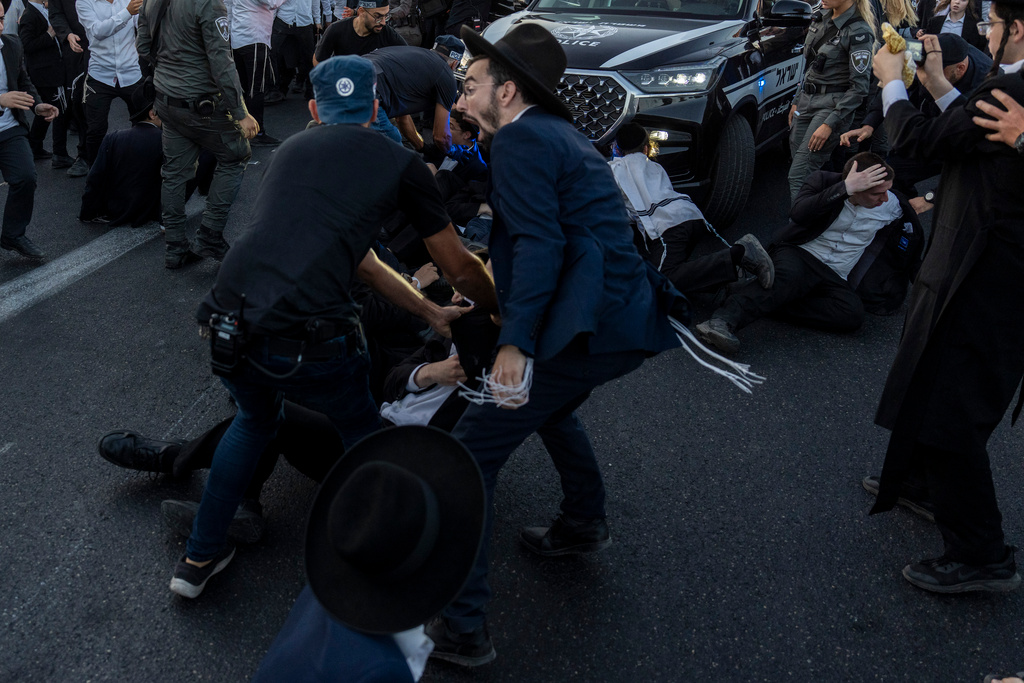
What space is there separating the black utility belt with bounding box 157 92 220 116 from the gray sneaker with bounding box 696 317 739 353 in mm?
3427

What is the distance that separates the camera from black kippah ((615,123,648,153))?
5430 millimetres

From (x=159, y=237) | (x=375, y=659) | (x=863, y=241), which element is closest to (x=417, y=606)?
(x=375, y=659)

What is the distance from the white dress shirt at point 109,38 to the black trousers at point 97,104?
0.05 metres

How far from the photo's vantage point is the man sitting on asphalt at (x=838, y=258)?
4758mm

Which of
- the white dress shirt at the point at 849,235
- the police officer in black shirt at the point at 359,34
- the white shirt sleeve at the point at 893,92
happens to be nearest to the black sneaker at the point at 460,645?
the white shirt sleeve at the point at 893,92

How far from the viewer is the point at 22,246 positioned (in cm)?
578

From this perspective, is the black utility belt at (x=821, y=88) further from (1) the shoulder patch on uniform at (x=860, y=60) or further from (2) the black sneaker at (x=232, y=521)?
(2) the black sneaker at (x=232, y=521)

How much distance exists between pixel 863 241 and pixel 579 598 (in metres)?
3.07

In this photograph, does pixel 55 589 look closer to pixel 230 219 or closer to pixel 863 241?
pixel 230 219

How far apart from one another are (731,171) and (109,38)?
17.5 ft

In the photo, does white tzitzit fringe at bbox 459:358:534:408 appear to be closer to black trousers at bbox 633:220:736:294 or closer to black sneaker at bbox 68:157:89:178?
black trousers at bbox 633:220:736:294

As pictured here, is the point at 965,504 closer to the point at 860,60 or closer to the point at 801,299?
the point at 801,299

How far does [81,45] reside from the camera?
848 cm

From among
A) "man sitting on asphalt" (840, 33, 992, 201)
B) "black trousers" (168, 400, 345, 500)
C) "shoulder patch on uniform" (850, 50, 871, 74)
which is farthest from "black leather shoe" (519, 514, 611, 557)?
"shoulder patch on uniform" (850, 50, 871, 74)
